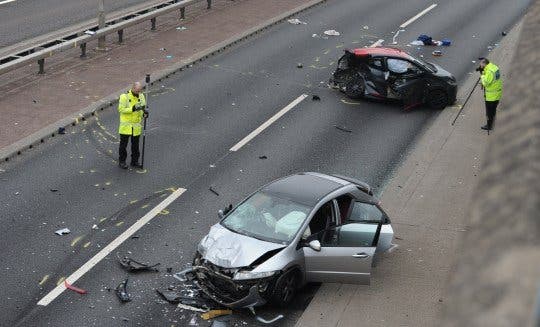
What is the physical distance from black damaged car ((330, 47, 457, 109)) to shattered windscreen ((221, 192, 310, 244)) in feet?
30.7

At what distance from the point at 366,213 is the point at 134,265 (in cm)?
339

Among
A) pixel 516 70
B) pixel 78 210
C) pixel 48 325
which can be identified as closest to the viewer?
pixel 516 70

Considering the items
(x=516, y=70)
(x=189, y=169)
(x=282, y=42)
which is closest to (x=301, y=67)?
(x=282, y=42)

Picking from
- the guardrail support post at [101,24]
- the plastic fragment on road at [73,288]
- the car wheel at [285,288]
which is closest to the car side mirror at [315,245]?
the car wheel at [285,288]

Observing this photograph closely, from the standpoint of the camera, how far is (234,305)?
38.7 feet

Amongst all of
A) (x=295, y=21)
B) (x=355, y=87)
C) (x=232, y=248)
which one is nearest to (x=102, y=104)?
(x=355, y=87)

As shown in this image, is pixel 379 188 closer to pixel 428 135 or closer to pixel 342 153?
pixel 342 153

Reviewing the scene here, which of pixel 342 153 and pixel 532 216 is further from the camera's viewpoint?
pixel 342 153

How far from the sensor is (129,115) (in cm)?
1669

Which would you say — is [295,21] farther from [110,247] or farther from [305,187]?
[110,247]

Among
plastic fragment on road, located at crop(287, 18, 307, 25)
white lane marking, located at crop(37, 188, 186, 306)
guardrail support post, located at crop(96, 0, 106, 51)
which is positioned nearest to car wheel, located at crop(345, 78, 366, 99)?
guardrail support post, located at crop(96, 0, 106, 51)

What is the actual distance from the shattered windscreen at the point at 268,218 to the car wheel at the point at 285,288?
0.46 m

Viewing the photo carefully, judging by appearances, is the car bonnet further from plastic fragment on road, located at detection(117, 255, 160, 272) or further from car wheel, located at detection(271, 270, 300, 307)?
plastic fragment on road, located at detection(117, 255, 160, 272)

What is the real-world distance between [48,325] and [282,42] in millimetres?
16835
